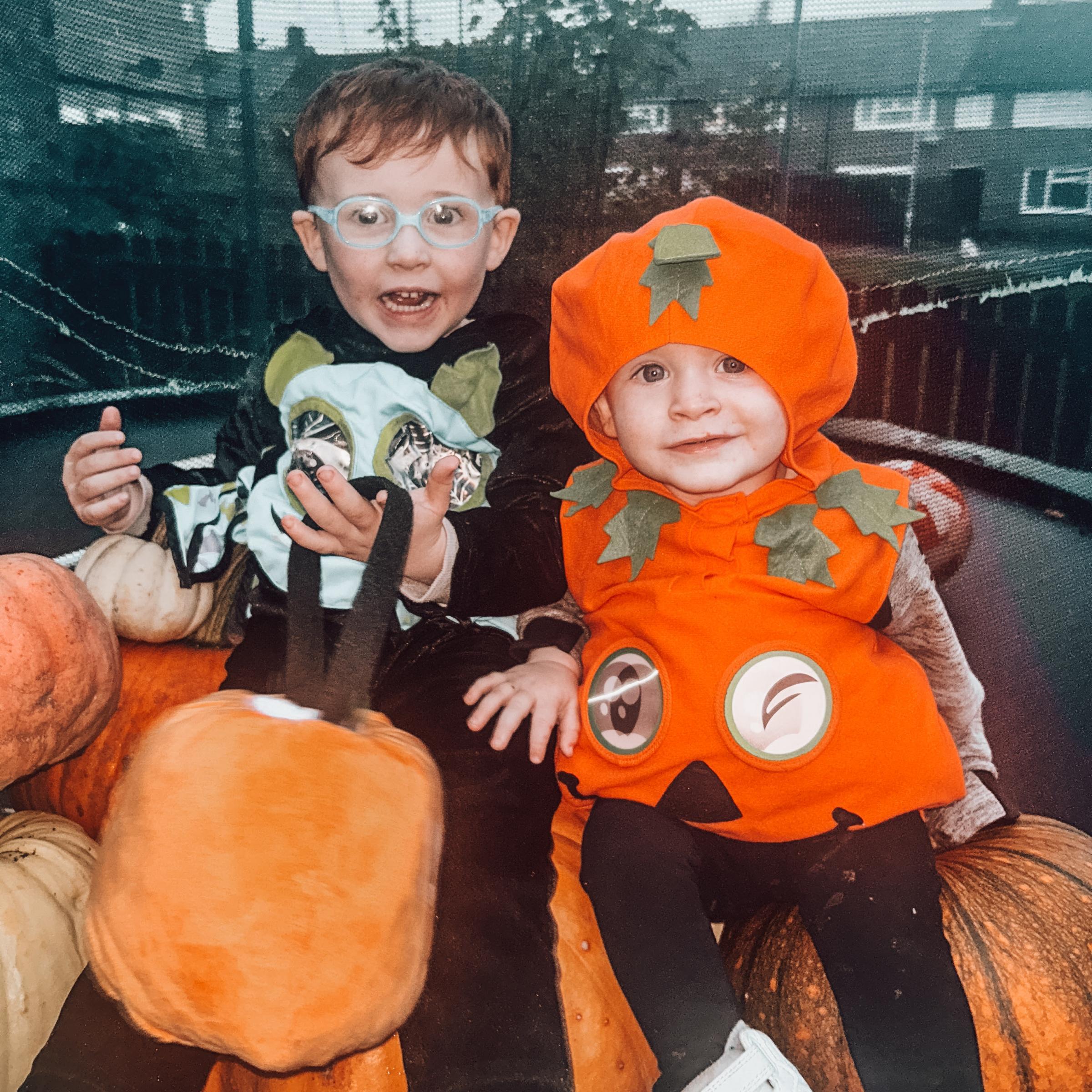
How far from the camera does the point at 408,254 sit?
3.30 feet

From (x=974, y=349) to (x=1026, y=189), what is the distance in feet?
0.55

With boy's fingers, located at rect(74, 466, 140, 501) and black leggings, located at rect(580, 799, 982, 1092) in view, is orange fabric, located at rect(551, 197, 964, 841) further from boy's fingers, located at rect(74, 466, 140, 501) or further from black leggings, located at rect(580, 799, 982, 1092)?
boy's fingers, located at rect(74, 466, 140, 501)

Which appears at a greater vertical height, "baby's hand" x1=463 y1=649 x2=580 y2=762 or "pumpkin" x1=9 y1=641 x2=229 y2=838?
"baby's hand" x1=463 y1=649 x2=580 y2=762

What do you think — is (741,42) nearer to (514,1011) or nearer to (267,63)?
(267,63)

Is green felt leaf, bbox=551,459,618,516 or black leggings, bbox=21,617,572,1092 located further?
green felt leaf, bbox=551,459,618,516

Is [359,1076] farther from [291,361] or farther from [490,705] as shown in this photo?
[291,361]

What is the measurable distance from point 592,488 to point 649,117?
0.38 meters

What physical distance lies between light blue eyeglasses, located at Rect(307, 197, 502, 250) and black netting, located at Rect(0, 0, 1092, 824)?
7cm

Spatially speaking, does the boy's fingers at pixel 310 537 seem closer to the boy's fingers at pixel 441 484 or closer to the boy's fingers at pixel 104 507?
the boy's fingers at pixel 441 484

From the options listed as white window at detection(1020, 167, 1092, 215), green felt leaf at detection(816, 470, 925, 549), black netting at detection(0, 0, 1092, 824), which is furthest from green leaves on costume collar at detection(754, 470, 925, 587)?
white window at detection(1020, 167, 1092, 215)

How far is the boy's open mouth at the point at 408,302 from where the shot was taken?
41.0 inches

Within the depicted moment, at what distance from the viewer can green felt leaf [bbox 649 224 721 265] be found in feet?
2.96

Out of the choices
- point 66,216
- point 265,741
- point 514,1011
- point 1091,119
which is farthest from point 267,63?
point 514,1011

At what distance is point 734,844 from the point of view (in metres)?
1.01
